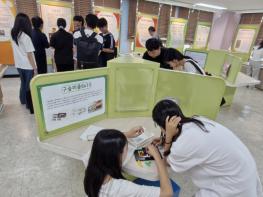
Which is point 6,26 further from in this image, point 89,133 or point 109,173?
point 109,173

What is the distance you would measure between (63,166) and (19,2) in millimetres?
3969

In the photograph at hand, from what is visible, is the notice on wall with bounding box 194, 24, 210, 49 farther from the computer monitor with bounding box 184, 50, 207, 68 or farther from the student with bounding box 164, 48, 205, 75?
the student with bounding box 164, 48, 205, 75

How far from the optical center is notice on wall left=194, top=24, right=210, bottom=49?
24.0 feet

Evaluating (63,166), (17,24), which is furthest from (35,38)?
(63,166)

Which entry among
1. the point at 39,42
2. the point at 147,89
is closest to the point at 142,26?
the point at 39,42

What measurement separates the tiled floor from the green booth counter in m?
0.72

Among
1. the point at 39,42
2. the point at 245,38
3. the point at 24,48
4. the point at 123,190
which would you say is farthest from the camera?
the point at 245,38

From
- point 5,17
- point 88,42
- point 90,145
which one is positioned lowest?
point 90,145

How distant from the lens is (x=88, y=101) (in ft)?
4.57

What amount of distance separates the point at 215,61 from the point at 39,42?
321cm

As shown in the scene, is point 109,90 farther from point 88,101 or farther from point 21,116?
point 21,116

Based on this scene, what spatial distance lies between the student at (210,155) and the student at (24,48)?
234 cm

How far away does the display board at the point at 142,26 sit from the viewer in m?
5.70

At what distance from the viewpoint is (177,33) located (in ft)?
21.6
